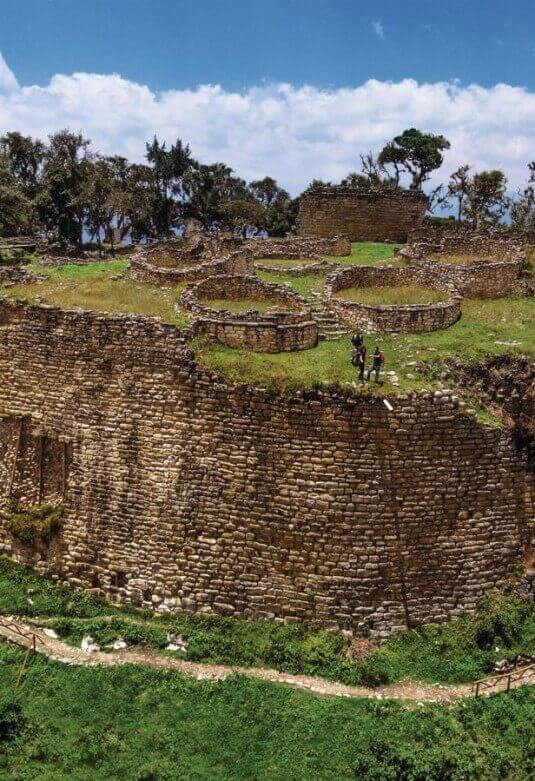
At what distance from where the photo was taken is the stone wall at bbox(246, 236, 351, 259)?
2506 cm

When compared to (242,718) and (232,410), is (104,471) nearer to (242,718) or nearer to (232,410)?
(232,410)

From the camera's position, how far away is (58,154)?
3384cm

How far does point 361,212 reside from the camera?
29.3 metres

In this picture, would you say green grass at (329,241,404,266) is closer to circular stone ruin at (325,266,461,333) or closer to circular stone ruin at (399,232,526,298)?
circular stone ruin at (399,232,526,298)

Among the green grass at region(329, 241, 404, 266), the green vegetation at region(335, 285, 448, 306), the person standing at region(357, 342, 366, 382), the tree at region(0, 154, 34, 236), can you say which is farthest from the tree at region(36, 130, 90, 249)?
the person standing at region(357, 342, 366, 382)

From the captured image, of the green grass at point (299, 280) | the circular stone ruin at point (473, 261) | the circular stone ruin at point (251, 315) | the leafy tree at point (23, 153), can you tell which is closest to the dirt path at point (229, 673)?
the circular stone ruin at point (251, 315)

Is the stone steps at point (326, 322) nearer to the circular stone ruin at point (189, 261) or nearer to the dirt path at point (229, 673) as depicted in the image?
the circular stone ruin at point (189, 261)

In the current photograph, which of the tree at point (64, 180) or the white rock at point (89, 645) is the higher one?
the tree at point (64, 180)

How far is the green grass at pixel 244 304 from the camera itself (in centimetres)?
1741

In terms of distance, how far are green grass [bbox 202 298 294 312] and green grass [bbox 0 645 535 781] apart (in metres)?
9.77

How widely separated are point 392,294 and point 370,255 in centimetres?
852

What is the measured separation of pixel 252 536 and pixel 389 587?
2.74m

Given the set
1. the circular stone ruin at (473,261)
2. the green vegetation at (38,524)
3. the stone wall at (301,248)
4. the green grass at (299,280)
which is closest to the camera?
the green vegetation at (38,524)

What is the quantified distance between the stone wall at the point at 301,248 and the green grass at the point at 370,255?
51 cm
